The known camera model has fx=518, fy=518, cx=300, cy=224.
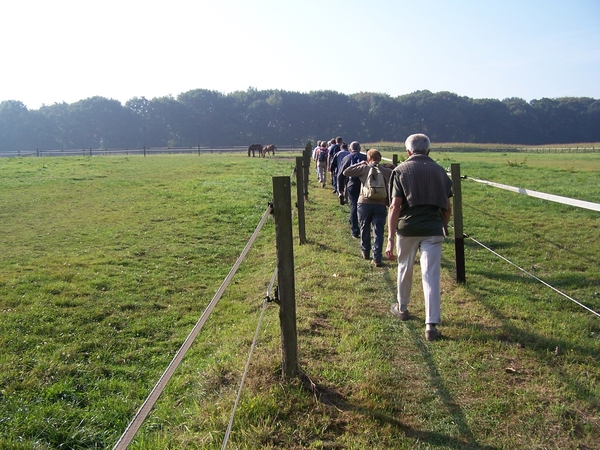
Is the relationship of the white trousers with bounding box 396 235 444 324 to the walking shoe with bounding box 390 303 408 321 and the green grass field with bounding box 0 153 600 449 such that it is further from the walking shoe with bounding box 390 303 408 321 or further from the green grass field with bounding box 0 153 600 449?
the walking shoe with bounding box 390 303 408 321

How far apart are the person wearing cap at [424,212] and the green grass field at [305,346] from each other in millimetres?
465

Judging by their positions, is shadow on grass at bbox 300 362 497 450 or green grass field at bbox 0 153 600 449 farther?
green grass field at bbox 0 153 600 449

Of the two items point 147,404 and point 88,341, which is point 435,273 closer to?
point 147,404

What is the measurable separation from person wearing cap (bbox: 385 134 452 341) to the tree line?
303ft

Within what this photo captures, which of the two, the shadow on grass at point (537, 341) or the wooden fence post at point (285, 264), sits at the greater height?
the wooden fence post at point (285, 264)

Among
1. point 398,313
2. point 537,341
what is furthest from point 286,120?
point 537,341

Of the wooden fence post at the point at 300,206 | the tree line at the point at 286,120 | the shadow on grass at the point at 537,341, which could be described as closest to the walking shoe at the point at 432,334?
the shadow on grass at the point at 537,341

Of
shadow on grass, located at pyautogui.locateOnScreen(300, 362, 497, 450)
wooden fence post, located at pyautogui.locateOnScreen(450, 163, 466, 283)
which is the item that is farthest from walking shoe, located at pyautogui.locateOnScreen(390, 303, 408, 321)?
wooden fence post, located at pyautogui.locateOnScreen(450, 163, 466, 283)

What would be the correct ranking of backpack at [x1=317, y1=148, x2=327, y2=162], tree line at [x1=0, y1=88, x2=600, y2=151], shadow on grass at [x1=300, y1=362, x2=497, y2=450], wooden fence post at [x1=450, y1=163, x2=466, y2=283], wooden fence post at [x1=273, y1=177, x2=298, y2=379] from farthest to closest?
1. tree line at [x1=0, y1=88, x2=600, y2=151]
2. backpack at [x1=317, y1=148, x2=327, y2=162]
3. wooden fence post at [x1=450, y1=163, x2=466, y2=283]
4. wooden fence post at [x1=273, y1=177, x2=298, y2=379]
5. shadow on grass at [x1=300, y1=362, x2=497, y2=450]

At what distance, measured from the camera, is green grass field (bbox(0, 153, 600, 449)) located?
345 cm

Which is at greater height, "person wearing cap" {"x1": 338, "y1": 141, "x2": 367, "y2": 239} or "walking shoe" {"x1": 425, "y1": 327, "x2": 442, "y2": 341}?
"person wearing cap" {"x1": 338, "y1": 141, "x2": 367, "y2": 239}

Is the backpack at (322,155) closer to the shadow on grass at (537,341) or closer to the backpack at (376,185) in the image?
the backpack at (376,185)

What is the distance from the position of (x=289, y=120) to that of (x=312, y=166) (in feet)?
246

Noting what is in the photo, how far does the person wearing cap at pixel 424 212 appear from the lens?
479 centimetres
